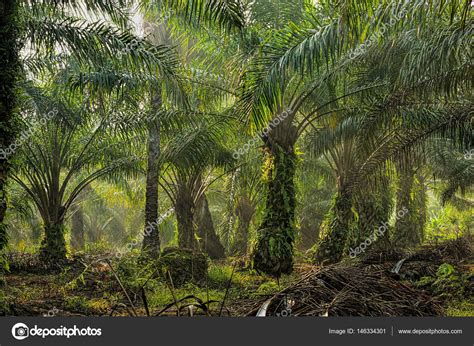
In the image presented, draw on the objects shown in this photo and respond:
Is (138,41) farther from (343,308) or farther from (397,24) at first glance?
(343,308)

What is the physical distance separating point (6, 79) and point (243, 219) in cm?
1131

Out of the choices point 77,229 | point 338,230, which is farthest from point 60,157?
point 77,229

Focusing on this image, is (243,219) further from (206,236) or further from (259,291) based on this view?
(259,291)

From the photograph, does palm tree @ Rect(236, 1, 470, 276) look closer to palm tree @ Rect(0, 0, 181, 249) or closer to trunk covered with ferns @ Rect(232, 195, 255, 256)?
palm tree @ Rect(0, 0, 181, 249)

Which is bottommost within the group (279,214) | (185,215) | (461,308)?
(461,308)

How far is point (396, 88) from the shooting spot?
28.3ft

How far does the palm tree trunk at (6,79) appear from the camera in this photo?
5.64m

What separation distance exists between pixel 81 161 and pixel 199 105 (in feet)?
10.4

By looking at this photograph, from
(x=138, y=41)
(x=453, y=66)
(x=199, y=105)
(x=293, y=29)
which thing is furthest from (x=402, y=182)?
(x=138, y=41)

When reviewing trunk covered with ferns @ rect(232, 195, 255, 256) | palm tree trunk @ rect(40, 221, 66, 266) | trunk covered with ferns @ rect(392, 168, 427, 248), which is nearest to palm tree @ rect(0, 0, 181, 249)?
palm tree trunk @ rect(40, 221, 66, 266)

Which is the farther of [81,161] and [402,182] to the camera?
[402,182]

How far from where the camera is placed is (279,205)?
10.7 meters

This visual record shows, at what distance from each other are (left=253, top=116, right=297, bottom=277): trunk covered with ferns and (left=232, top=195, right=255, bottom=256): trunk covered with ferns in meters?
5.40

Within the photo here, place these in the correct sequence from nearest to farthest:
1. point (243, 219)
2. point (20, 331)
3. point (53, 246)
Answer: point (20, 331) < point (53, 246) < point (243, 219)
